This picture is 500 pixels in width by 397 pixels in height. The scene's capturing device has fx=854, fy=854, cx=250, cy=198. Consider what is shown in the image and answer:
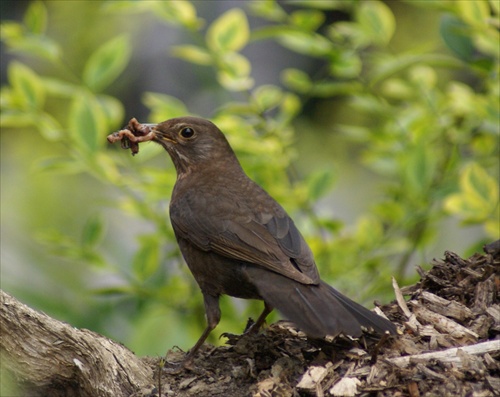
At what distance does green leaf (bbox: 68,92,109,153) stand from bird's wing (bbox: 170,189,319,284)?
858mm

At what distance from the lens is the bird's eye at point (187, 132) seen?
5441mm

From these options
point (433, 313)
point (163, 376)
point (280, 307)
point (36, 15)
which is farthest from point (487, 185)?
point (36, 15)

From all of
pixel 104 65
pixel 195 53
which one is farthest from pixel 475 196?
pixel 104 65

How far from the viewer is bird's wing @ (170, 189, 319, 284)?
4.29 m

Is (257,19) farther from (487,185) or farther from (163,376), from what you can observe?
(163,376)

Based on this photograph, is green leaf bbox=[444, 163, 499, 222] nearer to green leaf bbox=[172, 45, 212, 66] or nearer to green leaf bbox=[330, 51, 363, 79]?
green leaf bbox=[330, 51, 363, 79]

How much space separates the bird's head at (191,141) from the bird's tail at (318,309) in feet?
4.48

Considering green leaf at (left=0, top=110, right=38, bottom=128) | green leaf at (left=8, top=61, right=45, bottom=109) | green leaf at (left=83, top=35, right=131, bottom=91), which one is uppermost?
green leaf at (left=83, top=35, right=131, bottom=91)

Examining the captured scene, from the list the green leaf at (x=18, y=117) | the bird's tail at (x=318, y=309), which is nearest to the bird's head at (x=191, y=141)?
the green leaf at (x=18, y=117)

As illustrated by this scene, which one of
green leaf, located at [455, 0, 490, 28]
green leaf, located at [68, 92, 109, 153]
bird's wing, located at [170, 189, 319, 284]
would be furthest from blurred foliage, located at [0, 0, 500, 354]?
bird's wing, located at [170, 189, 319, 284]

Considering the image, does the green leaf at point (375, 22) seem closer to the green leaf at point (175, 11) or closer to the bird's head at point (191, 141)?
the green leaf at point (175, 11)

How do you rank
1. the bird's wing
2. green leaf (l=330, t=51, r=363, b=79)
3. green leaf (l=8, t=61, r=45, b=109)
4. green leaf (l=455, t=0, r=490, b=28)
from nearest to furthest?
the bird's wing
green leaf (l=455, t=0, r=490, b=28)
green leaf (l=8, t=61, r=45, b=109)
green leaf (l=330, t=51, r=363, b=79)

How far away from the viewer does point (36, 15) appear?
226 inches

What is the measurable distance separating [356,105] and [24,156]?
450cm
